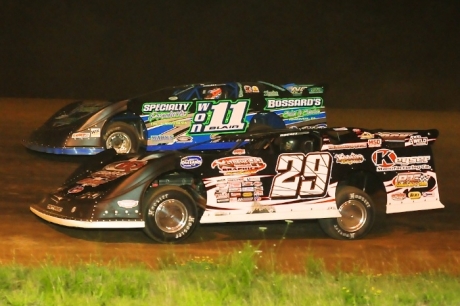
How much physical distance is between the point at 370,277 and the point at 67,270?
2.64 meters

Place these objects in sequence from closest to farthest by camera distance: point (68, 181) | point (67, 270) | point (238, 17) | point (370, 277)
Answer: point (67, 270) < point (370, 277) < point (68, 181) < point (238, 17)

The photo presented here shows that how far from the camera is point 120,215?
27.6ft

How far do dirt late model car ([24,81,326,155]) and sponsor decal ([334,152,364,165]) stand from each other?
344 cm

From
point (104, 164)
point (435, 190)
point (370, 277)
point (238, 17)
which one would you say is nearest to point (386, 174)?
point (435, 190)

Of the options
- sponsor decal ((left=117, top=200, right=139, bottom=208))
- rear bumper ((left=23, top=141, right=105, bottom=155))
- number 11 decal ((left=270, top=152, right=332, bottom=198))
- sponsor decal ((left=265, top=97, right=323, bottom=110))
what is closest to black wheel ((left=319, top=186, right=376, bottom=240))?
number 11 decal ((left=270, top=152, right=332, bottom=198))

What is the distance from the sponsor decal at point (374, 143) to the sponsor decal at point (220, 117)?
412 cm

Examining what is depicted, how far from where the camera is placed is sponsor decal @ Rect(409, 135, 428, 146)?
948 cm

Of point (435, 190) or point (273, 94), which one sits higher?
point (273, 94)

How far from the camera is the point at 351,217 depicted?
9312 millimetres

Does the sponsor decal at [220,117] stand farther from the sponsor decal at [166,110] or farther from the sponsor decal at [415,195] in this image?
the sponsor decal at [415,195]

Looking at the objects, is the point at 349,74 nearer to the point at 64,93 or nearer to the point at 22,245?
the point at 64,93

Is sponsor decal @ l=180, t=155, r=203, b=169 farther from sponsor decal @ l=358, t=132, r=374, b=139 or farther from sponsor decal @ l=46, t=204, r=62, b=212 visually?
sponsor decal @ l=358, t=132, r=374, b=139

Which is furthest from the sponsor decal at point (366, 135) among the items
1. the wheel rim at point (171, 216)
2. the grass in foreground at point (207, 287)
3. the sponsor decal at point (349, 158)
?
the grass in foreground at point (207, 287)

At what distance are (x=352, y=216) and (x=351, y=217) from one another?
2 cm
